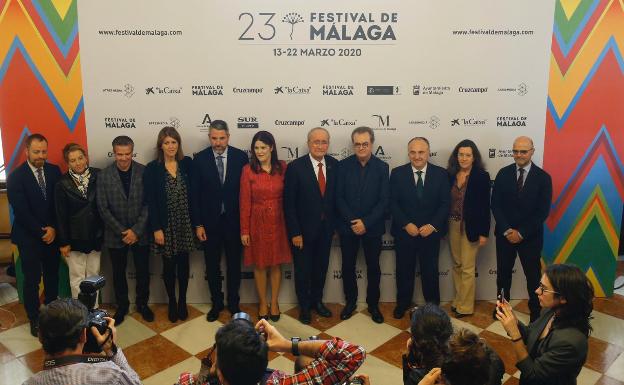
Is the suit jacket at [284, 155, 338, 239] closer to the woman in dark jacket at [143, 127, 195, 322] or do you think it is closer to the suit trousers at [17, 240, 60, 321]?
the woman in dark jacket at [143, 127, 195, 322]

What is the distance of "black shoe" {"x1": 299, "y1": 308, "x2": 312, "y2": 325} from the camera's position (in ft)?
16.5

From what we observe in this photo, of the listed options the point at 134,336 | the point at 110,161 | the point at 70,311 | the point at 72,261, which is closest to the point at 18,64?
the point at 110,161

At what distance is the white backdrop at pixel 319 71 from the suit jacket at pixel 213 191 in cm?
30

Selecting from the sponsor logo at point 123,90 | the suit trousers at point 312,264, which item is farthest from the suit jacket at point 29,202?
the suit trousers at point 312,264

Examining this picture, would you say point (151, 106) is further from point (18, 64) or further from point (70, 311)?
point (70, 311)

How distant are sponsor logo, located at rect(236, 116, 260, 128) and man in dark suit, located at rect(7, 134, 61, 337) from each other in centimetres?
155

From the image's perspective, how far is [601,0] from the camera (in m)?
5.02

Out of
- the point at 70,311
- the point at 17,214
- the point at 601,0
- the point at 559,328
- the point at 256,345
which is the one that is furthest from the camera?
the point at 601,0

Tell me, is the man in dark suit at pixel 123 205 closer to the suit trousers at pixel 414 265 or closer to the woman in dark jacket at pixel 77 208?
the woman in dark jacket at pixel 77 208

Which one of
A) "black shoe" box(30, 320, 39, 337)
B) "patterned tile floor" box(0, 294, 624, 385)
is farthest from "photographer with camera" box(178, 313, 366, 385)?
"black shoe" box(30, 320, 39, 337)

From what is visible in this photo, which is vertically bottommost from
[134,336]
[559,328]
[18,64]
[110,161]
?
[134,336]

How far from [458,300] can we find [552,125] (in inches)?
69.8

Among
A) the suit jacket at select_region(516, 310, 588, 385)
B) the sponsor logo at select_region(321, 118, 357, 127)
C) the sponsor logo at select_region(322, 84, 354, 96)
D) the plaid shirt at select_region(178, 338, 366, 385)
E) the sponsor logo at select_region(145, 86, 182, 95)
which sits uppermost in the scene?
the sponsor logo at select_region(145, 86, 182, 95)

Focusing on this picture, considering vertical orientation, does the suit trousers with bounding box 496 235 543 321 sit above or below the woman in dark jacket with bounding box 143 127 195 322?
below
